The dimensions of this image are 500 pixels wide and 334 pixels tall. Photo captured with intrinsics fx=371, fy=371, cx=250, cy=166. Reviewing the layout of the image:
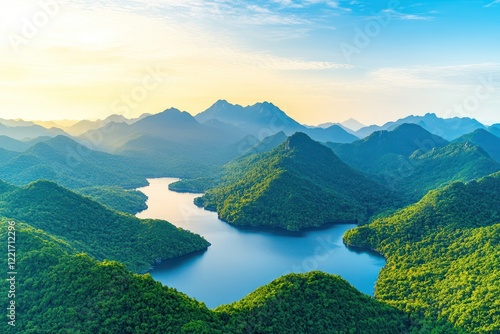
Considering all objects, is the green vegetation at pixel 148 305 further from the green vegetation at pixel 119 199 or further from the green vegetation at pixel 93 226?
the green vegetation at pixel 119 199

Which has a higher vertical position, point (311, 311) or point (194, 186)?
point (311, 311)

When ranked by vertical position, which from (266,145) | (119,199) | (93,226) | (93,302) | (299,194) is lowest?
(119,199)

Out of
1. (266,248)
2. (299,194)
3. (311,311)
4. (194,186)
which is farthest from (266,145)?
(311,311)

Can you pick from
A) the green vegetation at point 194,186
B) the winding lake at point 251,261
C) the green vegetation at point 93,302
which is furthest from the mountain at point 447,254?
the green vegetation at point 194,186

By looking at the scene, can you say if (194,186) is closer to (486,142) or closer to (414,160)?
(414,160)

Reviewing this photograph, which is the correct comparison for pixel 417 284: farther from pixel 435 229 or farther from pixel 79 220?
pixel 79 220

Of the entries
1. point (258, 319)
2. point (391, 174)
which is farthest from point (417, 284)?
point (391, 174)

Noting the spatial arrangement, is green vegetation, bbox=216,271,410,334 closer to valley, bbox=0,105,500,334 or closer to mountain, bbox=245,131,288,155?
valley, bbox=0,105,500,334
